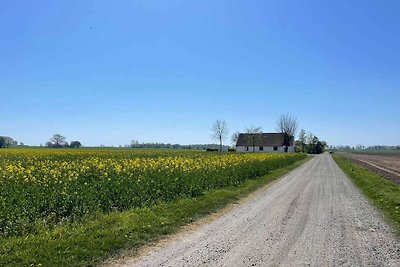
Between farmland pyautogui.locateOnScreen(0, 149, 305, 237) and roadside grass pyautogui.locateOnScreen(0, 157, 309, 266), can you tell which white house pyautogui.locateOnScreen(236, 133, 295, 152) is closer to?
farmland pyautogui.locateOnScreen(0, 149, 305, 237)

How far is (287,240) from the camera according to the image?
890 cm

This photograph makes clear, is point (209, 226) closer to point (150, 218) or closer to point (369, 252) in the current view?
point (150, 218)

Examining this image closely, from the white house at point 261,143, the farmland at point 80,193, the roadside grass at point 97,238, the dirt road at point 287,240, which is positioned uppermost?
the white house at point 261,143

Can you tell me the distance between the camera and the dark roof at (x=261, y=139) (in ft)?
382

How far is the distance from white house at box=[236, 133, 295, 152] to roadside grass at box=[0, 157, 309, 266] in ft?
342

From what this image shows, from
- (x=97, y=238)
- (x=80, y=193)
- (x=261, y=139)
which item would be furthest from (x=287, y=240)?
(x=261, y=139)

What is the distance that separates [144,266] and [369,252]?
511 cm

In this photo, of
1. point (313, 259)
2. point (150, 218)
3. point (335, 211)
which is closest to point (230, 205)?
point (335, 211)

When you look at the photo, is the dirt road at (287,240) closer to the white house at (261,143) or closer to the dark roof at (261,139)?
the white house at (261,143)

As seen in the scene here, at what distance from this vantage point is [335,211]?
13477 millimetres

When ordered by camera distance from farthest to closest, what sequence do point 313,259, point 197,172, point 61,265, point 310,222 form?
point 197,172 → point 310,222 → point 313,259 → point 61,265

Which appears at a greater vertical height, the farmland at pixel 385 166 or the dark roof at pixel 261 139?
the dark roof at pixel 261 139

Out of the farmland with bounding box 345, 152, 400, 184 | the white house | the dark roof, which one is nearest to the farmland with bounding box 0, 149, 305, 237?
the farmland with bounding box 345, 152, 400, 184

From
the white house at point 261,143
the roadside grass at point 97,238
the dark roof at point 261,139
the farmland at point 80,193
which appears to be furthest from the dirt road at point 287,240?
the dark roof at point 261,139
